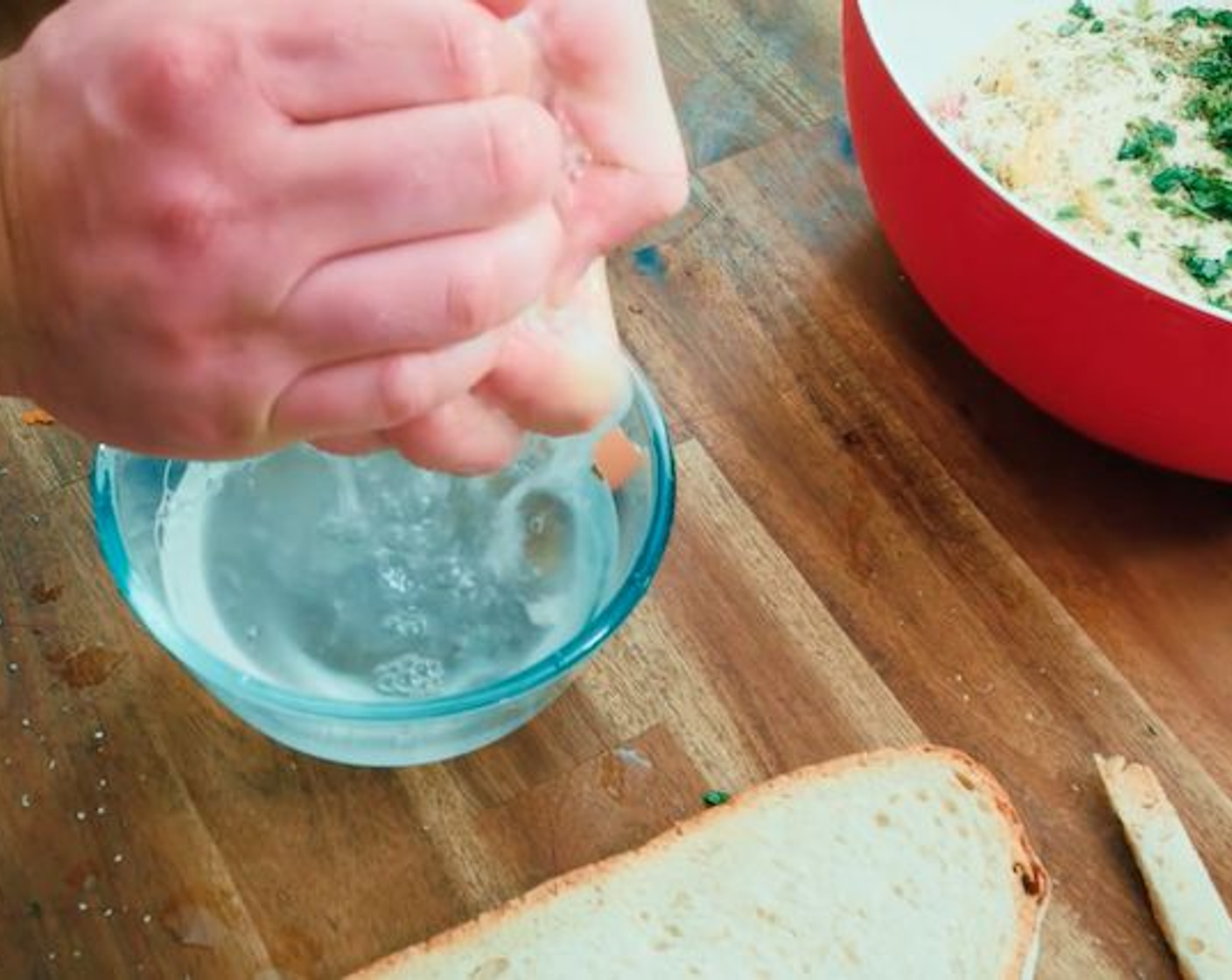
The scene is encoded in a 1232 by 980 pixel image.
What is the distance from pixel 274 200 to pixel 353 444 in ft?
0.63

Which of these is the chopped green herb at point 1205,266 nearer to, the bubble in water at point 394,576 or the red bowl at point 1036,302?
the red bowl at point 1036,302

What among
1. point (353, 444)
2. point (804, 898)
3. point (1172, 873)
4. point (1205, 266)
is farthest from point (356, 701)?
point (1205, 266)

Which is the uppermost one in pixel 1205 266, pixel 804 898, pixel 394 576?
pixel 1205 266

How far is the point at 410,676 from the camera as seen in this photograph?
3.33 feet

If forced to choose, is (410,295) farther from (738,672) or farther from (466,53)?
(738,672)

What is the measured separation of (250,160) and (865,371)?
75 centimetres

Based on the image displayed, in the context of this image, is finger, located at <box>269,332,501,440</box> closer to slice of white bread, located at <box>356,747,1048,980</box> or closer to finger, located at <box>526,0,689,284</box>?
finger, located at <box>526,0,689,284</box>

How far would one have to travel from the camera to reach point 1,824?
1035 millimetres

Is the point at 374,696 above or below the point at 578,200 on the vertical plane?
below

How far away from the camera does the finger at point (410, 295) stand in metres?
0.67

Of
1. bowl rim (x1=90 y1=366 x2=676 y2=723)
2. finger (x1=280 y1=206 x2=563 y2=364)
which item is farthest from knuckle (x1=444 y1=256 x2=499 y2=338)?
bowl rim (x1=90 y1=366 x2=676 y2=723)

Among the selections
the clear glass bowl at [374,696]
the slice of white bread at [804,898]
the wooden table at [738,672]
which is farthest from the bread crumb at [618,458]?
the slice of white bread at [804,898]

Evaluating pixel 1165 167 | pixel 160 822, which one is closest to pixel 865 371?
pixel 1165 167

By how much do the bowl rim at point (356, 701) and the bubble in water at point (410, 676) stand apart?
0.13 ft
